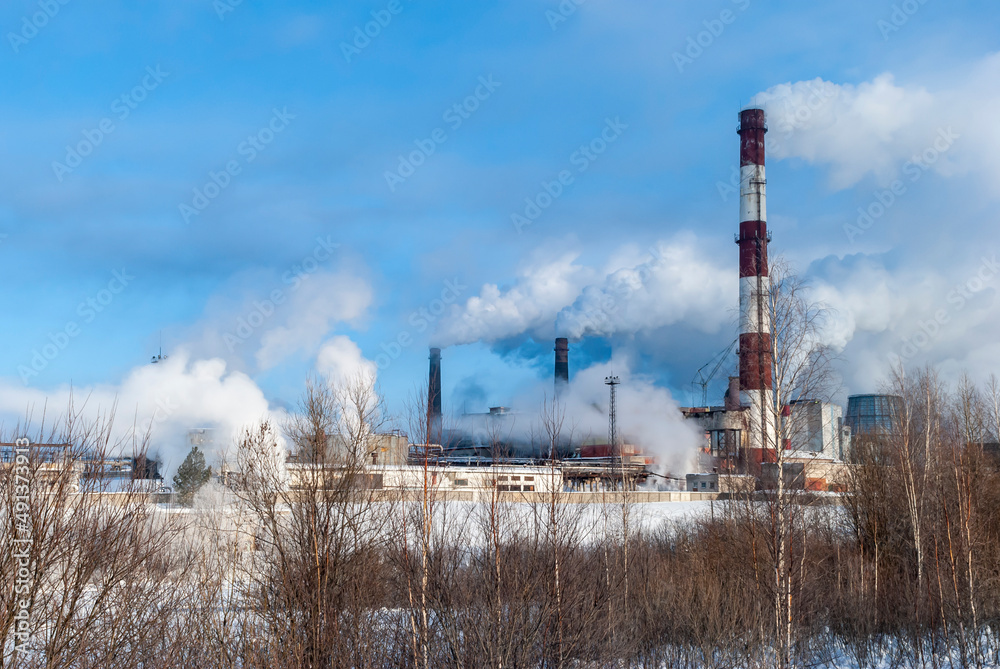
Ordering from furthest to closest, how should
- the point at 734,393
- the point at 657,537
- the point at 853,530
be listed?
the point at 734,393 → the point at 657,537 → the point at 853,530

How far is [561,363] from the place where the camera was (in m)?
59.5

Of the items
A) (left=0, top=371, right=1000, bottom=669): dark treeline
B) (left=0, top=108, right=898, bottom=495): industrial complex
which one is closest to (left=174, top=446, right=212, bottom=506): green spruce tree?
(left=0, top=108, right=898, bottom=495): industrial complex

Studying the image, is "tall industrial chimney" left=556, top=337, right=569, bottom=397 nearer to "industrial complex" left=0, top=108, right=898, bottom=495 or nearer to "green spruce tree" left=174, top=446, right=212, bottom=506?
"industrial complex" left=0, top=108, right=898, bottom=495

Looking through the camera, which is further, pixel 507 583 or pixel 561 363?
pixel 561 363

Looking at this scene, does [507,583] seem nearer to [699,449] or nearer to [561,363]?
[699,449]

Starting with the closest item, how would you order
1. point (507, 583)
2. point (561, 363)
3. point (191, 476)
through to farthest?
point (507, 583) < point (191, 476) < point (561, 363)

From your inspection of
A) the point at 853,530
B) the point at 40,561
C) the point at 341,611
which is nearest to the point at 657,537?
the point at 853,530

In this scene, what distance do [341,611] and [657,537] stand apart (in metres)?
13.9

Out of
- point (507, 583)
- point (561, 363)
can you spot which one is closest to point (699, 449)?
point (561, 363)

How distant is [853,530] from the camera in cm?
2234

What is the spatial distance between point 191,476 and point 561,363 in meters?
31.3

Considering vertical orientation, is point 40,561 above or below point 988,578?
above

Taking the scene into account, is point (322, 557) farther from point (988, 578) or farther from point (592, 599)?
point (988, 578)

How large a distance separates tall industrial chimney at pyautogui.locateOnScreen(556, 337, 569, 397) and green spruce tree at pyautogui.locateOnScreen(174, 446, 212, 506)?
96.8 feet
